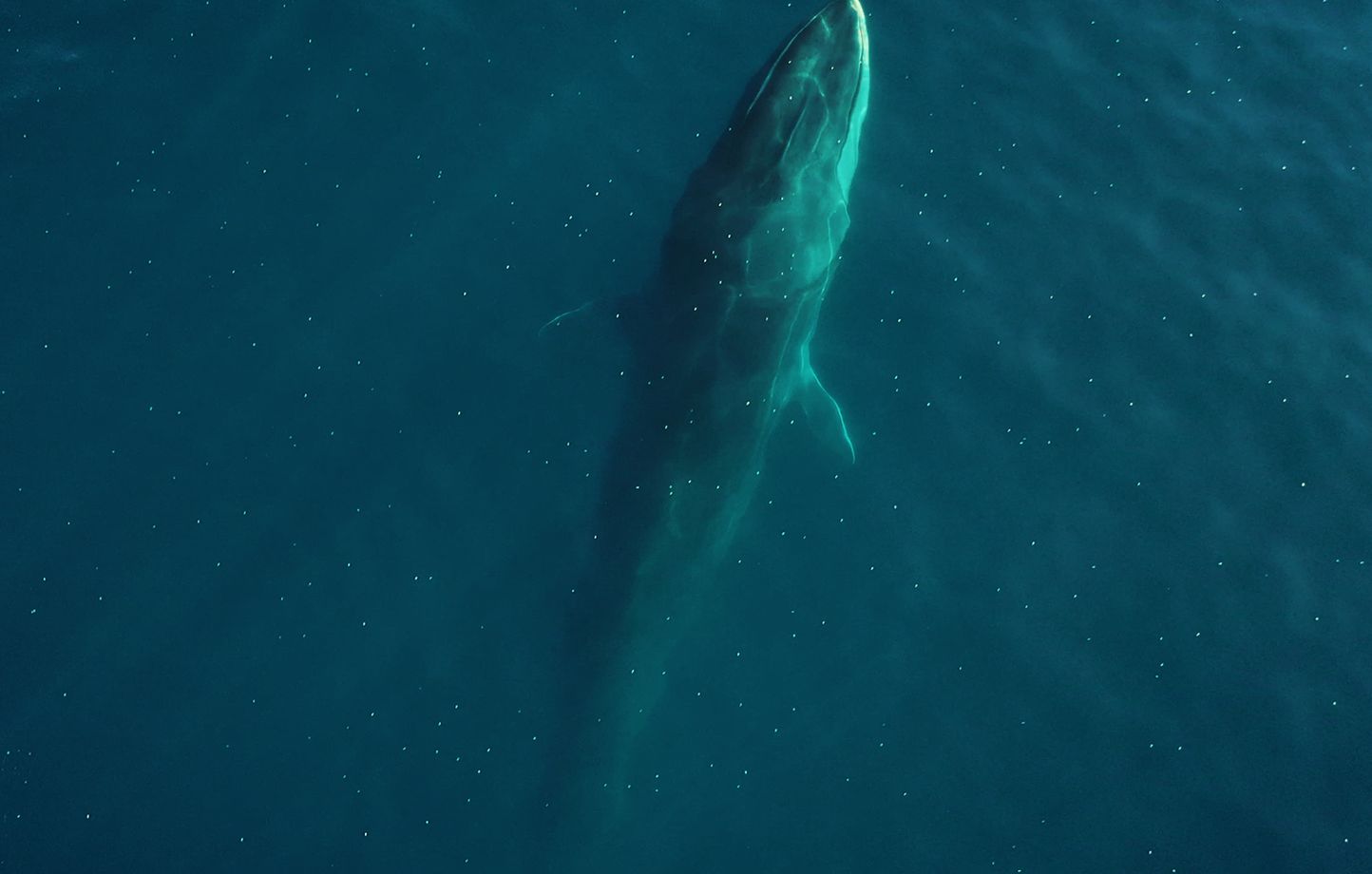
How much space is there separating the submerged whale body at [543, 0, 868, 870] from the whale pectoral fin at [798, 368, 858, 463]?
0.02m

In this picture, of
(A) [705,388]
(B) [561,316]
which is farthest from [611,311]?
(A) [705,388]

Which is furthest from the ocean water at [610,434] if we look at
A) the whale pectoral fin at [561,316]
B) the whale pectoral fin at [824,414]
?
the whale pectoral fin at [824,414]

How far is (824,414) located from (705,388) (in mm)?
1834

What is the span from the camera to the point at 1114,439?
15164 mm

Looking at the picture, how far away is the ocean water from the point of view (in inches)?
508

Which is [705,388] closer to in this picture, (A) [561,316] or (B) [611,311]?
(B) [611,311]

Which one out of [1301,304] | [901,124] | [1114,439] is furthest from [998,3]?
[1114,439]

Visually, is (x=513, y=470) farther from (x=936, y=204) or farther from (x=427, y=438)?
(x=936, y=204)

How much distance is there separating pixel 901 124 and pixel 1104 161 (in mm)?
3232

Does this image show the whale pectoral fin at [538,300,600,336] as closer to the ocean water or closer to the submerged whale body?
the ocean water

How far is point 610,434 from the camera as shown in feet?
48.2

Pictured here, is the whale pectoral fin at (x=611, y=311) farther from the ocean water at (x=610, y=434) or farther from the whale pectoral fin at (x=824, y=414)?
the whale pectoral fin at (x=824, y=414)

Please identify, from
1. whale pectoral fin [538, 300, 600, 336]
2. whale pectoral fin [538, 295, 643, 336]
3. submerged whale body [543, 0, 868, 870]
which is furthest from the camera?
whale pectoral fin [538, 300, 600, 336]

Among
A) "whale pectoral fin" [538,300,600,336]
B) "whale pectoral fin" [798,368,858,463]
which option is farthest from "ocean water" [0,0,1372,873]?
"whale pectoral fin" [798,368,858,463]
